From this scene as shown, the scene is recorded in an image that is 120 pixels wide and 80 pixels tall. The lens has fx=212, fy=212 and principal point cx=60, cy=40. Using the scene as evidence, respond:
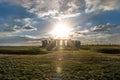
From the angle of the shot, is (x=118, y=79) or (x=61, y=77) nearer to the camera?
(x=118, y=79)

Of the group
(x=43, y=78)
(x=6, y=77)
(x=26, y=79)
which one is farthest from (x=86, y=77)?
(x=6, y=77)

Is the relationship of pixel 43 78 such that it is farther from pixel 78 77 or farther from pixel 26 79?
pixel 78 77

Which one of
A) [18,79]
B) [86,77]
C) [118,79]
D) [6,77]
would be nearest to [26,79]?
[18,79]

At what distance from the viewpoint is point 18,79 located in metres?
35.0

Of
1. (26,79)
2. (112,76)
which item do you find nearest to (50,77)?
(26,79)

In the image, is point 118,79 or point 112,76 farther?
point 112,76

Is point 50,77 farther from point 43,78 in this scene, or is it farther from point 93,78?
point 93,78

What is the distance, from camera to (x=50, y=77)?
36688mm

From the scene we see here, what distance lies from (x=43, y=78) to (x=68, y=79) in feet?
14.0

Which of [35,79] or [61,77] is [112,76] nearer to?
[61,77]

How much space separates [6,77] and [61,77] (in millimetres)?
9516

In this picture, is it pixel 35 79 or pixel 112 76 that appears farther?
pixel 112 76

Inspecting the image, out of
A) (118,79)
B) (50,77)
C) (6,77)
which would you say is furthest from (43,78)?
(118,79)

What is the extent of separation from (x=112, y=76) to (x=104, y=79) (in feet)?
9.22
